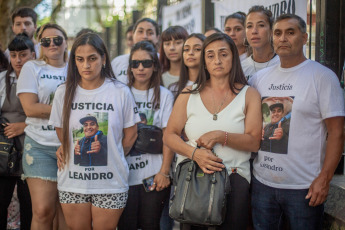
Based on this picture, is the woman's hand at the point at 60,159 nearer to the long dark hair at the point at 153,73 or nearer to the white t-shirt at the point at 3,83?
the long dark hair at the point at 153,73

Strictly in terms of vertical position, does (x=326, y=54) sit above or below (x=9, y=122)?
above

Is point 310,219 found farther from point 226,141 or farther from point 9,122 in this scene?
point 9,122

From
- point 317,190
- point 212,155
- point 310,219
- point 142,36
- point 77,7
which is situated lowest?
point 310,219

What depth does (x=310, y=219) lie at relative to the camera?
335 cm

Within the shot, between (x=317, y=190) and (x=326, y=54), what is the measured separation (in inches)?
55.3

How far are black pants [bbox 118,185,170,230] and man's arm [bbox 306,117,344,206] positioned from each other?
145cm

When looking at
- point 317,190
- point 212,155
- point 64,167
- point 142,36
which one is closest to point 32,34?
point 142,36

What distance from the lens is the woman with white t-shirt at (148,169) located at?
13.5 ft

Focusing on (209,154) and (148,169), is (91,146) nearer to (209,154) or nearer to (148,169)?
(148,169)

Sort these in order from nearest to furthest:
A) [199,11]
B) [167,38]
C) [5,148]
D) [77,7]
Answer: [5,148] → [167,38] → [199,11] → [77,7]

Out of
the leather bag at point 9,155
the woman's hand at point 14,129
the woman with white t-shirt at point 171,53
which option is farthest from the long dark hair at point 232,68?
the leather bag at point 9,155

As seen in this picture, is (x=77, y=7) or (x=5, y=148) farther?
(x=77, y=7)

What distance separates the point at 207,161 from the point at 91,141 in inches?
42.0

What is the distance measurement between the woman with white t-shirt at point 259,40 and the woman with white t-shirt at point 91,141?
122 centimetres
